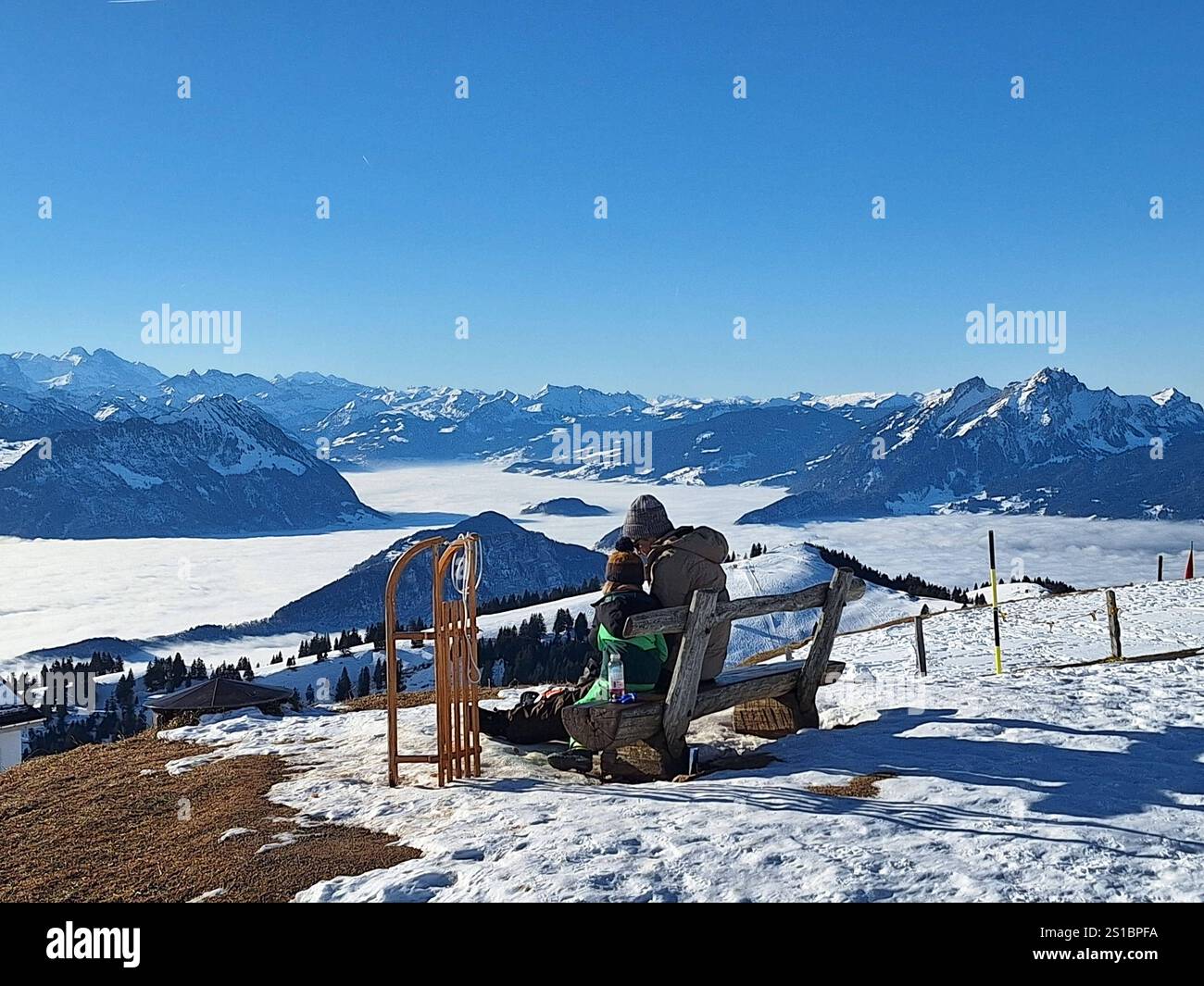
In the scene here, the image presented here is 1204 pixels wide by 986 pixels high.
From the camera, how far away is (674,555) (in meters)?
11.1

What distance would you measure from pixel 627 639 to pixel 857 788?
8.66 feet

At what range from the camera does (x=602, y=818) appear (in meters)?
8.81

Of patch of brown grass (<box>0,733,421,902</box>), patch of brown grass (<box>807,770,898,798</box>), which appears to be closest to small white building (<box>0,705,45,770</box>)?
patch of brown grass (<box>0,733,421,902</box>)

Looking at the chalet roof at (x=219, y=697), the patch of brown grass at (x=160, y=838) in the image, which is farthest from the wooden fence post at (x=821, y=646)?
the chalet roof at (x=219, y=697)

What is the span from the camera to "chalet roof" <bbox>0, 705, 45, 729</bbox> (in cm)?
2708

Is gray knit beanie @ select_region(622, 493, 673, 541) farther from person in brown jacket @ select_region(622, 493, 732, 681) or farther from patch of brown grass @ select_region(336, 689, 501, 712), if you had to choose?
patch of brown grass @ select_region(336, 689, 501, 712)

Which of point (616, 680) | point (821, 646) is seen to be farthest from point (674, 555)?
point (821, 646)

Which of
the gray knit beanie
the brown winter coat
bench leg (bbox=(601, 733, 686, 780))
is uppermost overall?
the gray knit beanie

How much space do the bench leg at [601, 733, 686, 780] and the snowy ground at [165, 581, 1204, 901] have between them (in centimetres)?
47

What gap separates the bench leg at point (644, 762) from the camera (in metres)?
10.9
